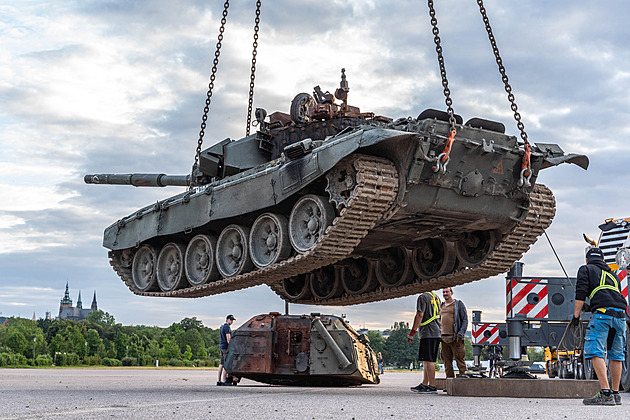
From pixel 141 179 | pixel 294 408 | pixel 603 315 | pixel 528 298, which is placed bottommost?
pixel 294 408

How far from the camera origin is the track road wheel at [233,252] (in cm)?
1526

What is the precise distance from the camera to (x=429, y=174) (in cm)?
1286

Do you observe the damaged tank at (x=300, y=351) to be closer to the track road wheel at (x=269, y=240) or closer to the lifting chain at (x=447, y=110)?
the track road wheel at (x=269, y=240)

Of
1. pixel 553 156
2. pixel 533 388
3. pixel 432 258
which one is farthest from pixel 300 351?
pixel 553 156

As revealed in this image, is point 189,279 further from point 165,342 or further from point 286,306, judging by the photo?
point 165,342

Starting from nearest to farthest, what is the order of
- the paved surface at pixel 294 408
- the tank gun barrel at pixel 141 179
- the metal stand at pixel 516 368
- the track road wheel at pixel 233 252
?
the paved surface at pixel 294 408 < the metal stand at pixel 516 368 < the track road wheel at pixel 233 252 < the tank gun barrel at pixel 141 179

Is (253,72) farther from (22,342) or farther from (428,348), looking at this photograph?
(22,342)

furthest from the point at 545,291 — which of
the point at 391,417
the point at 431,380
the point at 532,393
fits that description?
the point at 391,417

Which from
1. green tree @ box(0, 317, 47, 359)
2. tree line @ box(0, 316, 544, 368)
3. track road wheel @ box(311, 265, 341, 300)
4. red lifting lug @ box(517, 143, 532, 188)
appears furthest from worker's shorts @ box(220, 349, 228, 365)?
green tree @ box(0, 317, 47, 359)

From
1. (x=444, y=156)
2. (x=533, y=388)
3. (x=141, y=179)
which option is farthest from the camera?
(x=141, y=179)

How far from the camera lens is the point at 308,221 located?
13805 mm

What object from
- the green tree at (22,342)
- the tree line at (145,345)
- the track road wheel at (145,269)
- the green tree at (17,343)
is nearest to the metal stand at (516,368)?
the track road wheel at (145,269)

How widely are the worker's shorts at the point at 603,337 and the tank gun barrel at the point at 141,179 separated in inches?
429

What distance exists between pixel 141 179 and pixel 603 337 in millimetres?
13059
